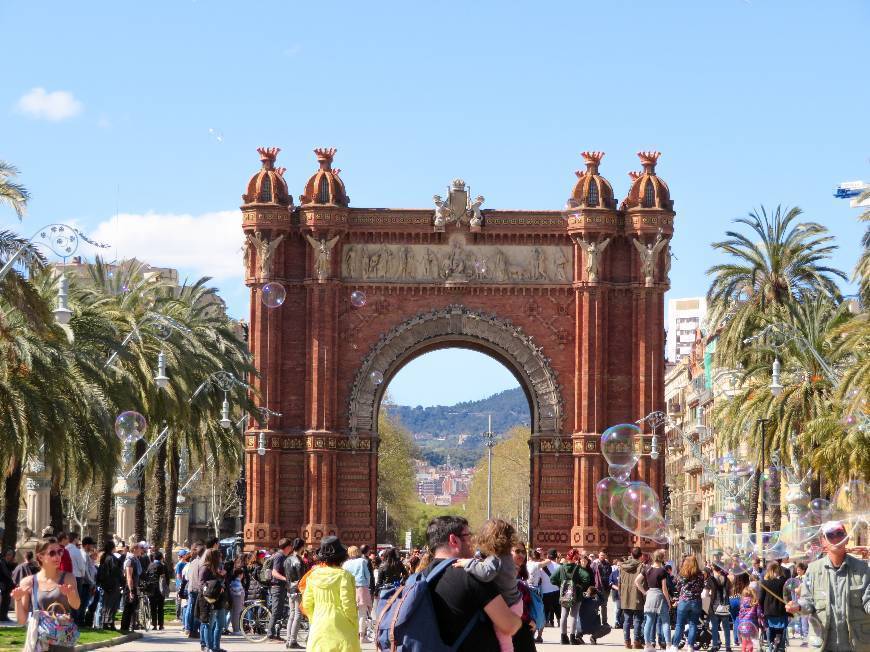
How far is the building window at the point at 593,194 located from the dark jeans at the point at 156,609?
2722cm

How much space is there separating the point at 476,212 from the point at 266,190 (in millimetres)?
7127

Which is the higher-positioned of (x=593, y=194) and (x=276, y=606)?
(x=593, y=194)

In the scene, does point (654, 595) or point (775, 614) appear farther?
point (654, 595)

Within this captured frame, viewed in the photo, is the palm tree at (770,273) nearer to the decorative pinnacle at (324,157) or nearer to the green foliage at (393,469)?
the decorative pinnacle at (324,157)

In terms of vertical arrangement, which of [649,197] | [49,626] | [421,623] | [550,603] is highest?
[649,197]

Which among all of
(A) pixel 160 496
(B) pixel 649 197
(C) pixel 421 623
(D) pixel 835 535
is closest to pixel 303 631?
(A) pixel 160 496

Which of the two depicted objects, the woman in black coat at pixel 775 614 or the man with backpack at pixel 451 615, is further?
the woman in black coat at pixel 775 614

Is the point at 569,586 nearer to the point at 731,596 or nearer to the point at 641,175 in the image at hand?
the point at 731,596

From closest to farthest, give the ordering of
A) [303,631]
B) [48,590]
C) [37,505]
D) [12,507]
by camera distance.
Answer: [48,590], [303,631], [12,507], [37,505]

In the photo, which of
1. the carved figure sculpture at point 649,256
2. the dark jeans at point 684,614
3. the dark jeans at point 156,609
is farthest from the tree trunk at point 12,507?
the carved figure sculpture at point 649,256

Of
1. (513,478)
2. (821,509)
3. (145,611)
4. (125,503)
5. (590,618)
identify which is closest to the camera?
(821,509)

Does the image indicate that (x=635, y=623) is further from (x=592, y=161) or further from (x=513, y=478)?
(x=513, y=478)

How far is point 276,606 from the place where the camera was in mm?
29516

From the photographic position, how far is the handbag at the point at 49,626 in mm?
14898
